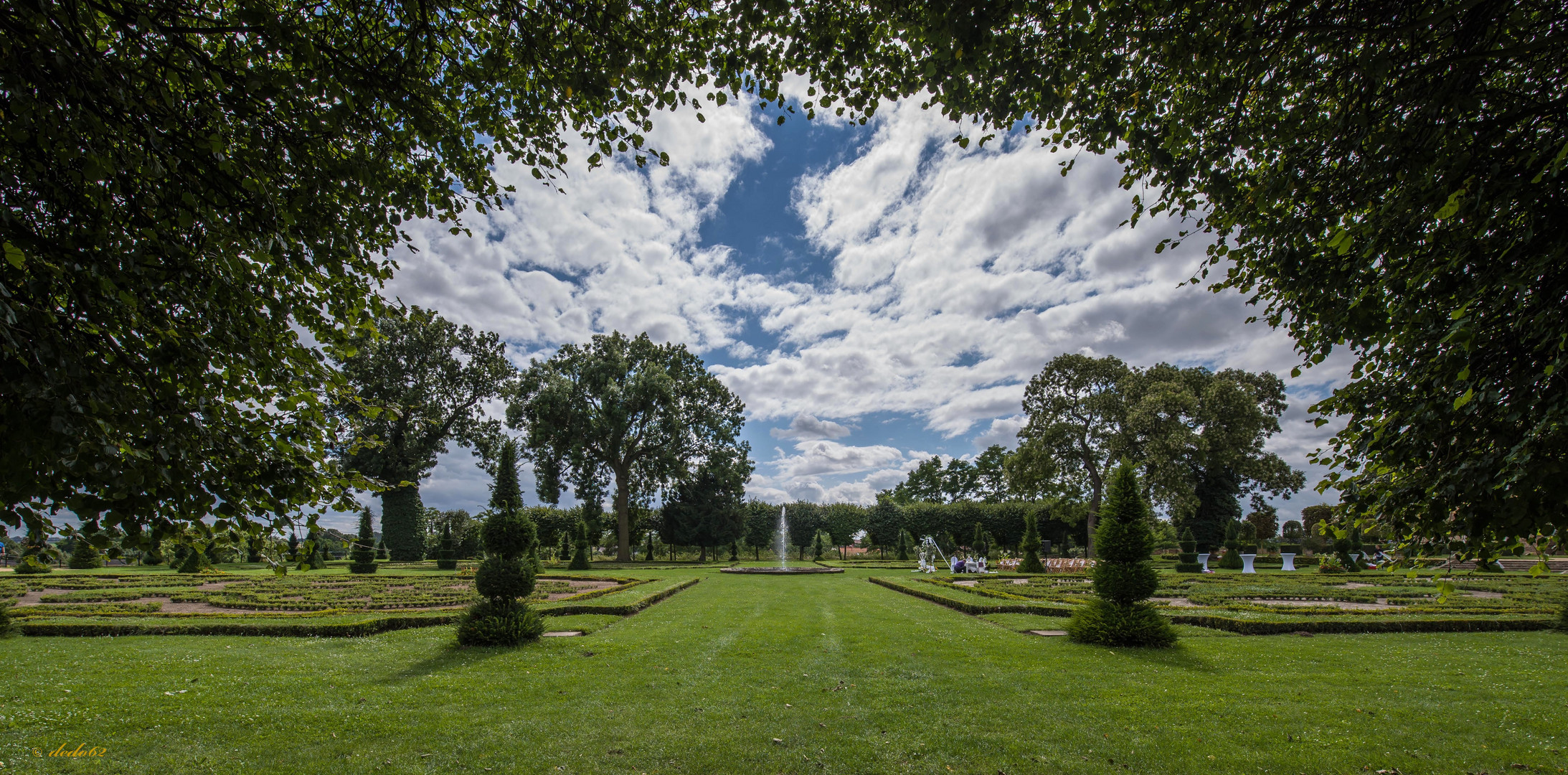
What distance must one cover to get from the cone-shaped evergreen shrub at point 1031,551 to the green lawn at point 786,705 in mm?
16026

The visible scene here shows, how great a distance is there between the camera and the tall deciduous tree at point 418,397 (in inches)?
1254

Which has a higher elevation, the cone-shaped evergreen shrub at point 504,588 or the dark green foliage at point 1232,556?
the cone-shaped evergreen shrub at point 504,588

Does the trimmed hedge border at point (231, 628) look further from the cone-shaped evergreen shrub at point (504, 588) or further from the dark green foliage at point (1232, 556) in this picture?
the dark green foliage at point (1232, 556)

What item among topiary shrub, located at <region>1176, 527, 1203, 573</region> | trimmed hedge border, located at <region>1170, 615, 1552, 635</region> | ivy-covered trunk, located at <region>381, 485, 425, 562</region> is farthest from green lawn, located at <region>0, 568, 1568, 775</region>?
ivy-covered trunk, located at <region>381, 485, 425, 562</region>

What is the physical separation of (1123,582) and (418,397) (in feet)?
111

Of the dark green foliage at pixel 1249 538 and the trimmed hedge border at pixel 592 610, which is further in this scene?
the dark green foliage at pixel 1249 538

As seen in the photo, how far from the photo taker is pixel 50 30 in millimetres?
2750

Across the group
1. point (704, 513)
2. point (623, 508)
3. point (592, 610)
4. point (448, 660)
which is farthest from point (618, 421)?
point (448, 660)

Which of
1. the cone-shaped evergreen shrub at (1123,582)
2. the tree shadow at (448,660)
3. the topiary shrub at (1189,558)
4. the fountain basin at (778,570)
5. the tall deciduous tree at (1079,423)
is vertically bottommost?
the fountain basin at (778,570)

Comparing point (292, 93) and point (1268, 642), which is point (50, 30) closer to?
point (292, 93)

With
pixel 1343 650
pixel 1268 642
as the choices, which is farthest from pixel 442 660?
pixel 1343 650

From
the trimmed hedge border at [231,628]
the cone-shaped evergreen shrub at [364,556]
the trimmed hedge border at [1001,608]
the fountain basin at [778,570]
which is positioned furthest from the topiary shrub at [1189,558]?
the cone-shaped evergreen shrub at [364,556]

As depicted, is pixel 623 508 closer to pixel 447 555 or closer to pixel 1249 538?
pixel 447 555

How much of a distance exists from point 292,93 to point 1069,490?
115ft
